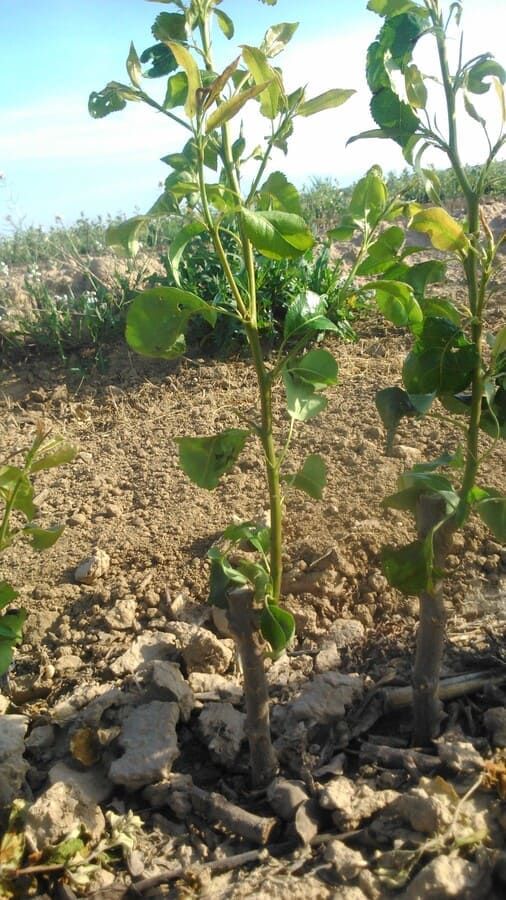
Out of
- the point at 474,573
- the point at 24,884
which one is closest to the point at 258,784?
the point at 24,884

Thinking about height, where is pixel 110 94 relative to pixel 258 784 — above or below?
above

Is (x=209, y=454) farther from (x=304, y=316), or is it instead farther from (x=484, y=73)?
(x=484, y=73)

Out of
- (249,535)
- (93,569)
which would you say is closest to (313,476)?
(249,535)

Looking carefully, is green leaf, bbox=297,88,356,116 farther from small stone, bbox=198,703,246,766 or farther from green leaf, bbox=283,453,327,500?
small stone, bbox=198,703,246,766

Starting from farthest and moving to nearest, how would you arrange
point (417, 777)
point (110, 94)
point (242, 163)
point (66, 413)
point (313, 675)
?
point (66, 413) → point (313, 675) → point (417, 777) → point (242, 163) → point (110, 94)

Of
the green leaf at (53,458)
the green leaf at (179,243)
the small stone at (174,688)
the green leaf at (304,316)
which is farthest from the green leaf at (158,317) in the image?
the small stone at (174,688)

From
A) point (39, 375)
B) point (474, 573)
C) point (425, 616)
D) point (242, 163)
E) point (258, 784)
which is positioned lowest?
point (258, 784)

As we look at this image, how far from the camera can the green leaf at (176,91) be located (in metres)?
1.37

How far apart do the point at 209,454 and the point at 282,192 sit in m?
0.55

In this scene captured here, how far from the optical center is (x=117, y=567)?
260cm

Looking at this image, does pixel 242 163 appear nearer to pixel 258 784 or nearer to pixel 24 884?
pixel 258 784

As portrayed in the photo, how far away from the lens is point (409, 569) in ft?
5.36

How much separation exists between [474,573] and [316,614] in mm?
508

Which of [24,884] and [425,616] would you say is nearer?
[24,884]
